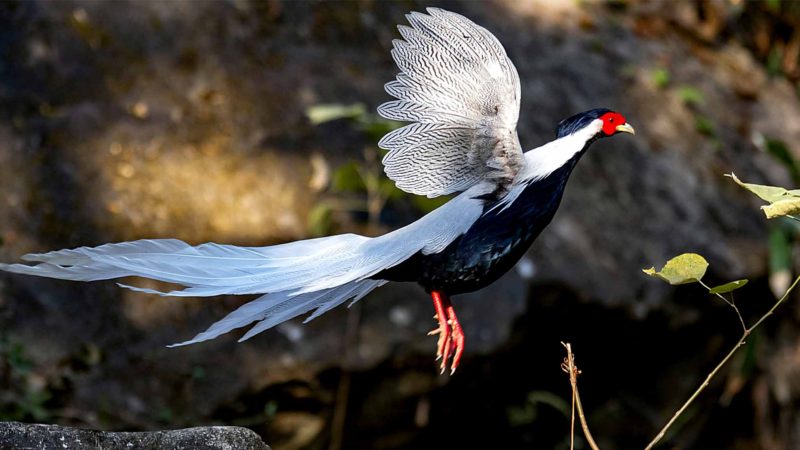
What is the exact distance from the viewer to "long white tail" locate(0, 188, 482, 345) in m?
2.30

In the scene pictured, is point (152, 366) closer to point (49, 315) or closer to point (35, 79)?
point (49, 315)

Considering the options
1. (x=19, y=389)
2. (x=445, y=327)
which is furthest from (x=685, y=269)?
(x=19, y=389)

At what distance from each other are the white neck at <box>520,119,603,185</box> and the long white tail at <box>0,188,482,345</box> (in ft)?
0.48

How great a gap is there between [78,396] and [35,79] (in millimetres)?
1429

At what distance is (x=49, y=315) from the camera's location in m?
3.86

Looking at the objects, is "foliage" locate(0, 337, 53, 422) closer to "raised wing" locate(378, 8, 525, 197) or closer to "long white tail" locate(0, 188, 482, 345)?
"long white tail" locate(0, 188, 482, 345)

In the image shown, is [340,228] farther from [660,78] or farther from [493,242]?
Answer: [660,78]

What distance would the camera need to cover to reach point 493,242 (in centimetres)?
233

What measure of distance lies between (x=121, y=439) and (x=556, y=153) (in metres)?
1.19

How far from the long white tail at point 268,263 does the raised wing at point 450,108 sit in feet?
0.30

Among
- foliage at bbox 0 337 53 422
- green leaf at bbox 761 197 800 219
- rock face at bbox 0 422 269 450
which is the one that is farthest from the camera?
foliage at bbox 0 337 53 422

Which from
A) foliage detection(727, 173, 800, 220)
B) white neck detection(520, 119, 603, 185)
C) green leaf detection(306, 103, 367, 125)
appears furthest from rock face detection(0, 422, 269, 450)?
green leaf detection(306, 103, 367, 125)

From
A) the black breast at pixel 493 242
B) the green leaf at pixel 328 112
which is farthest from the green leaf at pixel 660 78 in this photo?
the black breast at pixel 493 242

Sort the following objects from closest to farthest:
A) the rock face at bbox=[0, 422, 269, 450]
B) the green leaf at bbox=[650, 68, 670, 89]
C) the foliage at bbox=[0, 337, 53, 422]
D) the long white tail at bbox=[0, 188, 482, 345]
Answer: the rock face at bbox=[0, 422, 269, 450]
the long white tail at bbox=[0, 188, 482, 345]
the foliage at bbox=[0, 337, 53, 422]
the green leaf at bbox=[650, 68, 670, 89]
